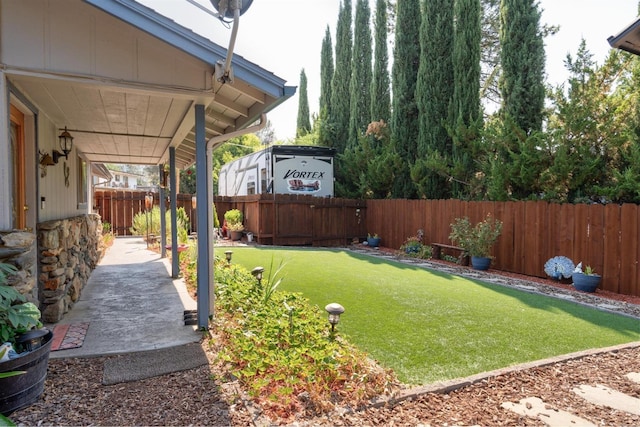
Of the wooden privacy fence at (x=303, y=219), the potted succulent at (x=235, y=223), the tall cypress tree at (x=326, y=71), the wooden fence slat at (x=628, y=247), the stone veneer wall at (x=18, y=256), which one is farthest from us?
the tall cypress tree at (x=326, y=71)

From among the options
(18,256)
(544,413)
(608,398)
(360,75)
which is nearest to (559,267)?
(608,398)

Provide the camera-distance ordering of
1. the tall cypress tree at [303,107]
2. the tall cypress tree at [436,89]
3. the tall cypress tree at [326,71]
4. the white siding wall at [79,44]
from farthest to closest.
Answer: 1. the tall cypress tree at [303,107]
2. the tall cypress tree at [326,71]
3. the tall cypress tree at [436,89]
4. the white siding wall at [79,44]

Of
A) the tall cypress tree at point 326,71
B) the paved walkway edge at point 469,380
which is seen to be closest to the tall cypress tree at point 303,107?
the tall cypress tree at point 326,71

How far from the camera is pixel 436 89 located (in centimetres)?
1206

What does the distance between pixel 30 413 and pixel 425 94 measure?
39.5ft

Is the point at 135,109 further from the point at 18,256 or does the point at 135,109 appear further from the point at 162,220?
the point at 162,220

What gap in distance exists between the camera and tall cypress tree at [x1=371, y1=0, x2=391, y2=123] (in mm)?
15556

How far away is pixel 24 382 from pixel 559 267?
303 inches

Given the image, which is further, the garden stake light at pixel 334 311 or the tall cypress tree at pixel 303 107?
the tall cypress tree at pixel 303 107

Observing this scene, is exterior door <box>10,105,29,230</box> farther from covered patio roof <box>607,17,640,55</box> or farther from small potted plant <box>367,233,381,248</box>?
small potted plant <box>367,233,381,248</box>

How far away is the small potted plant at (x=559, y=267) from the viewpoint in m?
7.02

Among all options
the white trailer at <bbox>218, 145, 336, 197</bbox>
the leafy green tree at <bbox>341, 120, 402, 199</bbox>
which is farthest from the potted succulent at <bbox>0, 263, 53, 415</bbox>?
the leafy green tree at <bbox>341, 120, 402, 199</bbox>

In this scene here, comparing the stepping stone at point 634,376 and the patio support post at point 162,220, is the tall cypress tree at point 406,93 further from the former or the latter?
the stepping stone at point 634,376

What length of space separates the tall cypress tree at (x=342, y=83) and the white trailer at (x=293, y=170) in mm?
3395
